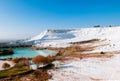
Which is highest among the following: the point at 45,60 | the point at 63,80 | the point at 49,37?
the point at 49,37

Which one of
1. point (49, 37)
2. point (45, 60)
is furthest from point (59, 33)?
point (45, 60)

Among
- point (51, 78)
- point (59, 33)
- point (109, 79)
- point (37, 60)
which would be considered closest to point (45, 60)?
point (37, 60)

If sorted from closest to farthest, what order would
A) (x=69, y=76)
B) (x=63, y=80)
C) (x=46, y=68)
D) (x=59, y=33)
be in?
1. (x=63, y=80)
2. (x=69, y=76)
3. (x=46, y=68)
4. (x=59, y=33)

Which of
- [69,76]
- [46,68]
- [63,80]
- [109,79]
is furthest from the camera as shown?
[46,68]

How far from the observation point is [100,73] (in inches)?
1077

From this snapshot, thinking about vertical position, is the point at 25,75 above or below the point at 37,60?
below

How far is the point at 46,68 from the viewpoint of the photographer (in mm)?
34031

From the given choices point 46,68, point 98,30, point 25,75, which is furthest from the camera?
point 98,30

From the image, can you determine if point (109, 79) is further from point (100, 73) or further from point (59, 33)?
point (59, 33)

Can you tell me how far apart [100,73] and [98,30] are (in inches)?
4993

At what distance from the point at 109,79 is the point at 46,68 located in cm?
1403

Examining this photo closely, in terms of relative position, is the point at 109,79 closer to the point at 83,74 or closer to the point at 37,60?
the point at 83,74

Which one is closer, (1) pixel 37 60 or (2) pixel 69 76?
(2) pixel 69 76

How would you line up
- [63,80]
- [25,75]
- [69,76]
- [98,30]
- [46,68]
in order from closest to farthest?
[63,80]
[69,76]
[25,75]
[46,68]
[98,30]
